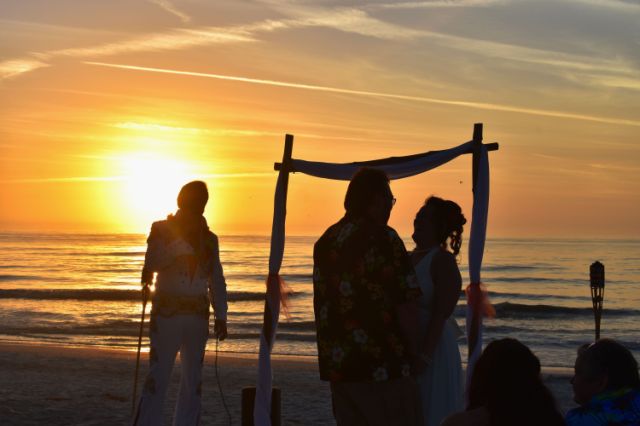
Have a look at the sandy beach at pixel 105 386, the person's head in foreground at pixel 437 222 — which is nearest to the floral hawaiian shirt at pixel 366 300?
the person's head in foreground at pixel 437 222

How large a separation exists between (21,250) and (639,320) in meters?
50.2

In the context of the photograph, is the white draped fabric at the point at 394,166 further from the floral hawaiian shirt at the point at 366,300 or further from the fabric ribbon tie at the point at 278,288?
the floral hawaiian shirt at the point at 366,300

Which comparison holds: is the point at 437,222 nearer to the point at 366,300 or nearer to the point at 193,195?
the point at 366,300

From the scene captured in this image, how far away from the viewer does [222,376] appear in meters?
13.2

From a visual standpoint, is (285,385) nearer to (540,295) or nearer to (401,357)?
(401,357)

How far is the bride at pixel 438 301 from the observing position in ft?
17.6

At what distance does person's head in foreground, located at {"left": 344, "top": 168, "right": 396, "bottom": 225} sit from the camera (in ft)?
15.3

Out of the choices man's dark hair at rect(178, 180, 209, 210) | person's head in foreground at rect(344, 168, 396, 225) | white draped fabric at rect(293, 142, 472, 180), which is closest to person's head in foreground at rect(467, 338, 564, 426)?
person's head in foreground at rect(344, 168, 396, 225)

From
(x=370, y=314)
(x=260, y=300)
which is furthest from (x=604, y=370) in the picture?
(x=260, y=300)

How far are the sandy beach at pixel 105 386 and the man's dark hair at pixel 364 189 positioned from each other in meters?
5.09

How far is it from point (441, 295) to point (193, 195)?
2.14 m

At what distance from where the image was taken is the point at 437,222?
5.58 metres

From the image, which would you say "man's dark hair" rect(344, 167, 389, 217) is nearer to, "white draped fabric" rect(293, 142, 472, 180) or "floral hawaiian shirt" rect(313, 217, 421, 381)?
"floral hawaiian shirt" rect(313, 217, 421, 381)

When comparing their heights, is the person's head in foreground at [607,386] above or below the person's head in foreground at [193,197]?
below
